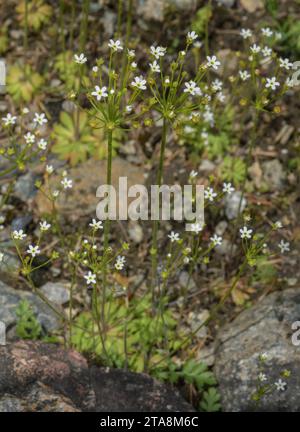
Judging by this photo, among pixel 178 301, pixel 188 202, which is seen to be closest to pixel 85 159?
pixel 188 202

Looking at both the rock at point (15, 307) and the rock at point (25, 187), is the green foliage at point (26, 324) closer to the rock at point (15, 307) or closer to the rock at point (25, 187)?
the rock at point (15, 307)

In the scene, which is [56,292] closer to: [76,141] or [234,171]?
[76,141]

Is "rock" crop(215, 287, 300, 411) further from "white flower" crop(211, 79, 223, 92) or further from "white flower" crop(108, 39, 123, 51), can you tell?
"white flower" crop(108, 39, 123, 51)

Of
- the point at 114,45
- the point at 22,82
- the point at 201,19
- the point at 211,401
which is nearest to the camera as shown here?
the point at 114,45

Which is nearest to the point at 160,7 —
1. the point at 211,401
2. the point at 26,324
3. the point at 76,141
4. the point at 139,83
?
the point at 76,141

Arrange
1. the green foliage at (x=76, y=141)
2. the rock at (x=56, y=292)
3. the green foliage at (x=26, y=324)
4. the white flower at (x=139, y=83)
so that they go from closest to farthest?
the white flower at (x=139, y=83)
the green foliage at (x=26, y=324)
the rock at (x=56, y=292)
the green foliage at (x=76, y=141)

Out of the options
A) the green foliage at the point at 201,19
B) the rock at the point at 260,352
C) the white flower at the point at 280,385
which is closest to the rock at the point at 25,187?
the rock at the point at 260,352
